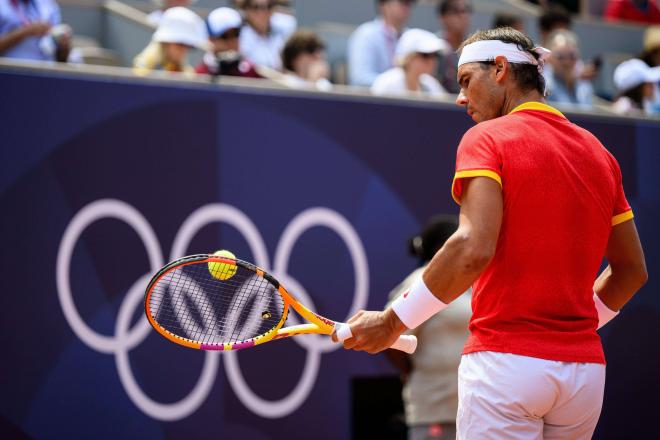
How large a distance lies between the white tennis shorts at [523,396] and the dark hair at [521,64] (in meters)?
0.96

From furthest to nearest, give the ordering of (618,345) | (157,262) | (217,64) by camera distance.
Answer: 1. (618,345)
2. (217,64)
3. (157,262)

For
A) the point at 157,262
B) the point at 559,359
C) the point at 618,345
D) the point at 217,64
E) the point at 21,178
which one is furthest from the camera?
the point at 618,345

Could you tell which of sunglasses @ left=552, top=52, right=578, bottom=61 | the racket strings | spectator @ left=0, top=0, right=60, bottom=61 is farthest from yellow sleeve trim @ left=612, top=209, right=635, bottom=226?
sunglasses @ left=552, top=52, right=578, bottom=61

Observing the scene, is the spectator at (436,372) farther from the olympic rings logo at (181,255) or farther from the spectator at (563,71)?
the spectator at (563,71)

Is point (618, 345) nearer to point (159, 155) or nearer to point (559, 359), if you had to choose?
point (159, 155)

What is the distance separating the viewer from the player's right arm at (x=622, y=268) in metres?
3.55

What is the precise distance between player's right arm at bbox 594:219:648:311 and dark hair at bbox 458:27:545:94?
587 mm

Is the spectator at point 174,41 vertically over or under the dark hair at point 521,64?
under

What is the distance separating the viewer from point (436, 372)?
A: 512cm

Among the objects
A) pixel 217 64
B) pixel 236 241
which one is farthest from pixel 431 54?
pixel 236 241

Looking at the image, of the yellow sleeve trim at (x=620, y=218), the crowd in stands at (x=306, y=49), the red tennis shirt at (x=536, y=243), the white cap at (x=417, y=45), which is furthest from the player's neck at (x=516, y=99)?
the white cap at (x=417, y=45)

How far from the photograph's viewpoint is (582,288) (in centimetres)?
325

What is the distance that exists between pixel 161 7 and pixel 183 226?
4.12 meters

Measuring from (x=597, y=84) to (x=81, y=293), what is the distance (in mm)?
8192
